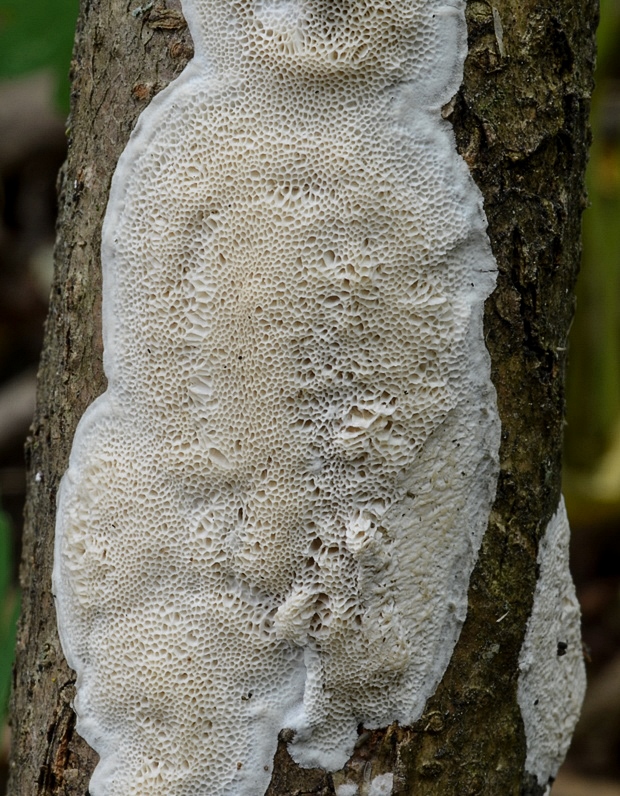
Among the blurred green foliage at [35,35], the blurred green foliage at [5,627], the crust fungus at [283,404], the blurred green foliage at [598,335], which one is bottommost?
the blurred green foliage at [598,335]

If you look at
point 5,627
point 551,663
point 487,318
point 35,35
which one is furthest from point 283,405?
point 35,35

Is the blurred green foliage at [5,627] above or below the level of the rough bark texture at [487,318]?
below

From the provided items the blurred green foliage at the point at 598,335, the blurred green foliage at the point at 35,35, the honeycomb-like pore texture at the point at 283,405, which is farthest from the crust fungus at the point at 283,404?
the blurred green foliage at the point at 598,335

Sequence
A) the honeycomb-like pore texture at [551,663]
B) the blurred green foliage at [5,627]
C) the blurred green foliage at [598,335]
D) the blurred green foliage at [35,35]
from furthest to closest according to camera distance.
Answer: the blurred green foliage at [598,335] < the blurred green foliage at [35,35] < the blurred green foliage at [5,627] < the honeycomb-like pore texture at [551,663]

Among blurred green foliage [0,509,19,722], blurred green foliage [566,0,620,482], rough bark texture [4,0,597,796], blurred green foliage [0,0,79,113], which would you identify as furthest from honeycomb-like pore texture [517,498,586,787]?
blurred green foliage [566,0,620,482]

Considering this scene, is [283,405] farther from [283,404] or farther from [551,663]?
[551,663]

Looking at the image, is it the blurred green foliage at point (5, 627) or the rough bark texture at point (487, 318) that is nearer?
the rough bark texture at point (487, 318)

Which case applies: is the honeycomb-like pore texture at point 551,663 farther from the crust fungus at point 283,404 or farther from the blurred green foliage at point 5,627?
the blurred green foliage at point 5,627

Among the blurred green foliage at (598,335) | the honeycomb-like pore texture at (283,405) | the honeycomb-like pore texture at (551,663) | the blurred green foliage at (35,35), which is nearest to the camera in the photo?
the honeycomb-like pore texture at (283,405)
